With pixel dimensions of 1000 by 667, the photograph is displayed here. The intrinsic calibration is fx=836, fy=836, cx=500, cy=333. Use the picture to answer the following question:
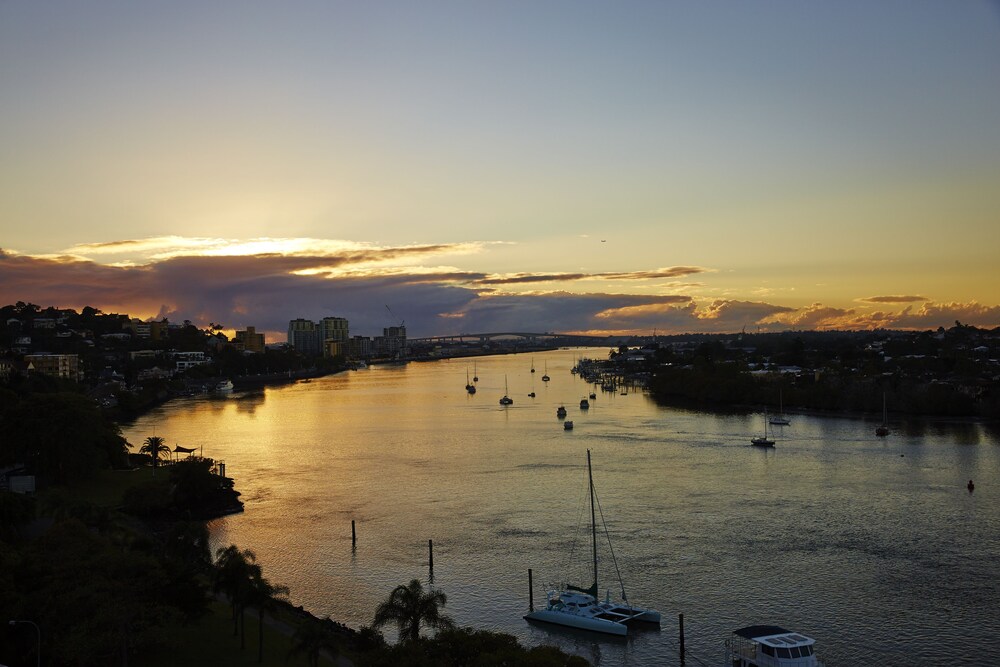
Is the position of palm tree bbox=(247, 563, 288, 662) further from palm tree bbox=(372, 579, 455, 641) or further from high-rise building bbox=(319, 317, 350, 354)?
high-rise building bbox=(319, 317, 350, 354)

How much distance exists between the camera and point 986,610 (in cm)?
1330

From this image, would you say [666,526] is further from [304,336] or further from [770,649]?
[304,336]

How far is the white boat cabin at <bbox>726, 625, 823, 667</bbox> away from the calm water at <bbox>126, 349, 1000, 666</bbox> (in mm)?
835

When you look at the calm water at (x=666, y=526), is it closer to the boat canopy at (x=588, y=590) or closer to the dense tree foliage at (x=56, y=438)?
the boat canopy at (x=588, y=590)

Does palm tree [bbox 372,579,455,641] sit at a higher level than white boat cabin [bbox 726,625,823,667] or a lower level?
higher

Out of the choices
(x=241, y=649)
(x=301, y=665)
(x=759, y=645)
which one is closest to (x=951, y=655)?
(x=759, y=645)

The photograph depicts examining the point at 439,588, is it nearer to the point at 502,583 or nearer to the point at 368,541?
the point at 502,583

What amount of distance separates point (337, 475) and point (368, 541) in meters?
8.44

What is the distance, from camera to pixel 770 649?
35.2 feet

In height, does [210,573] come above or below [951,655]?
above

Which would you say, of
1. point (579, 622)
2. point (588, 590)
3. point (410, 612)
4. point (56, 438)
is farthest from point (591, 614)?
point (56, 438)

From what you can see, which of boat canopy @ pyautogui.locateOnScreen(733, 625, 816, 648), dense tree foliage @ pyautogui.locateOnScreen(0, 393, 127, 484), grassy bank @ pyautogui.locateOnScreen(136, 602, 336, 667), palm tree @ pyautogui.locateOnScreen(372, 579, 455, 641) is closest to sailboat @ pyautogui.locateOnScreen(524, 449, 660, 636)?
boat canopy @ pyautogui.locateOnScreen(733, 625, 816, 648)

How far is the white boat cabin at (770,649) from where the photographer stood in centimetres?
1064

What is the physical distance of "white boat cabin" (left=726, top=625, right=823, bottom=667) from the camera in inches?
419
